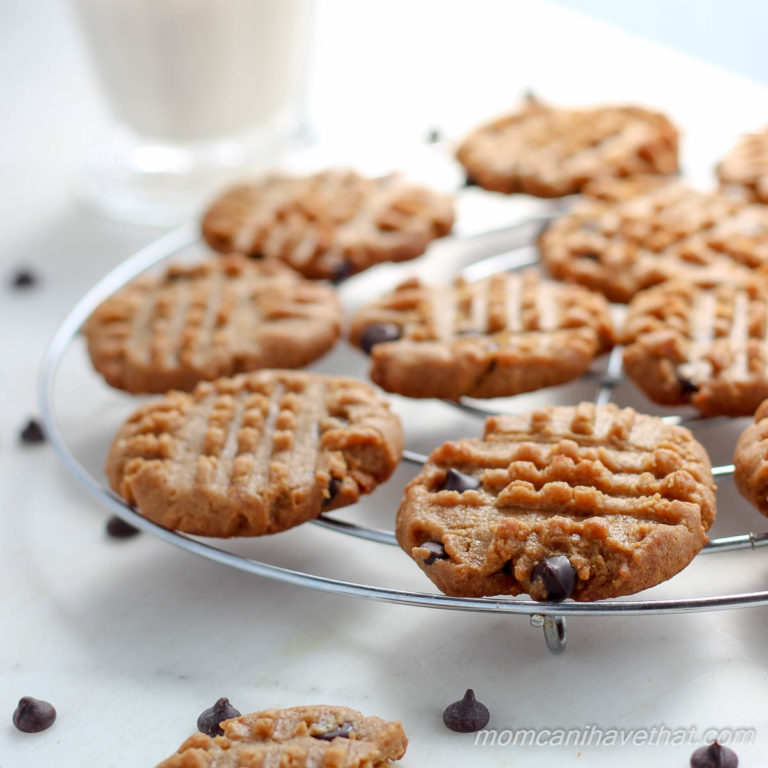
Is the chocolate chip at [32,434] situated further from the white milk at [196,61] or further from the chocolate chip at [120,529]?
the white milk at [196,61]

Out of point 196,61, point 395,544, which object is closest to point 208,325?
point 395,544

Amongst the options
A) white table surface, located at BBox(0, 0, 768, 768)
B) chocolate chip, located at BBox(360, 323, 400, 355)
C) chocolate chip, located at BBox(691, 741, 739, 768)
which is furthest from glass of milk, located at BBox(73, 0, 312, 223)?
chocolate chip, located at BBox(691, 741, 739, 768)

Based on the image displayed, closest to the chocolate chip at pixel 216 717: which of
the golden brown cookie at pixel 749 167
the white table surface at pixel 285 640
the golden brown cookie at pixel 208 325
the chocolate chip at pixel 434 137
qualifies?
the white table surface at pixel 285 640

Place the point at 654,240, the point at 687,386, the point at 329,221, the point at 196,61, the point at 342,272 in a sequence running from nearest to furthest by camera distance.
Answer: the point at 687,386 < the point at 654,240 < the point at 342,272 < the point at 329,221 < the point at 196,61

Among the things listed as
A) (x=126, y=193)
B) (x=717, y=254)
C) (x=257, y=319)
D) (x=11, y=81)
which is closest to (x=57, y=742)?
(x=257, y=319)

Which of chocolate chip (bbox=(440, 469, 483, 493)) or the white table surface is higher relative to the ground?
chocolate chip (bbox=(440, 469, 483, 493))

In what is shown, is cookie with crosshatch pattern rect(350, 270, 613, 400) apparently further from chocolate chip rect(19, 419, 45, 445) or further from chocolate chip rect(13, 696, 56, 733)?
chocolate chip rect(13, 696, 56, 733)

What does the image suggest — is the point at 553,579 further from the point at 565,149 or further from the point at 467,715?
the point at 565,149
